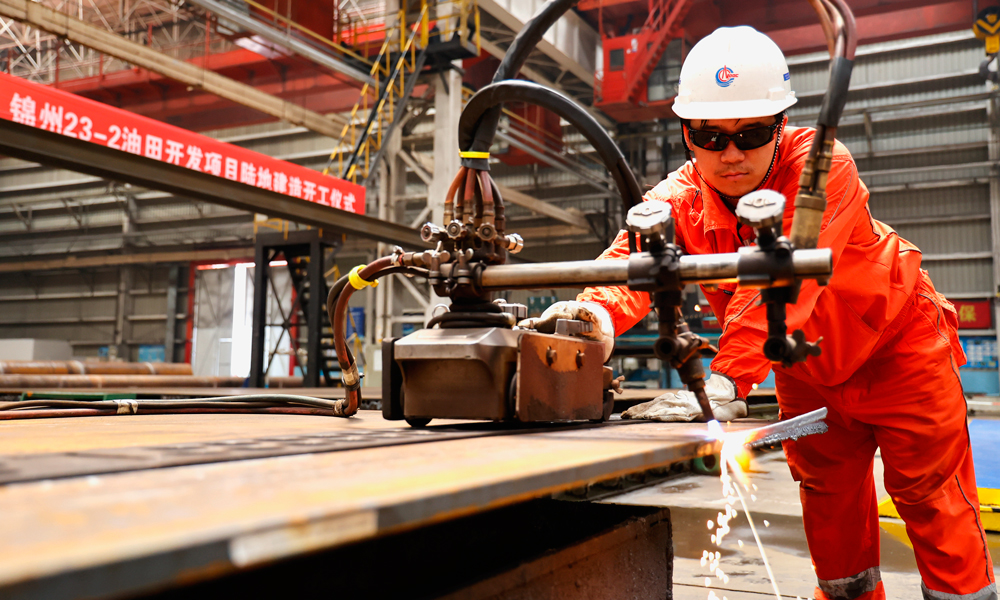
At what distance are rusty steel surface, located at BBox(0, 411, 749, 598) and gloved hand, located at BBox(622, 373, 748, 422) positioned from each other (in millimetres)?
500

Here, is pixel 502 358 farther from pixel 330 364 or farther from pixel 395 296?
pixel 395 296

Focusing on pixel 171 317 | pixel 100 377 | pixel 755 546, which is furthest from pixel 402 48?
pixel 171 317

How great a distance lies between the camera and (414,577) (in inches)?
49.5

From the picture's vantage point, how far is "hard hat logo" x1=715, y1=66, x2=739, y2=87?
4.89 ft

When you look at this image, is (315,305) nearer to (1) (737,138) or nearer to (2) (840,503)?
(2) (840,503)

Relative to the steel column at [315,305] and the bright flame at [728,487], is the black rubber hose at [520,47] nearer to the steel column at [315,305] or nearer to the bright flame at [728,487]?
the bright flame at [728,487]

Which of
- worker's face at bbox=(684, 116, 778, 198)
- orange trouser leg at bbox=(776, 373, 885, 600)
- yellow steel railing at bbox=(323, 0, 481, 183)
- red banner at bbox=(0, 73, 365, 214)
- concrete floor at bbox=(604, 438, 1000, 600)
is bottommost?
concrete floor at bbox=(604, 438, 1000, 600)

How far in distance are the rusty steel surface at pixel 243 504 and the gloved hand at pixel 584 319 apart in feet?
1.80

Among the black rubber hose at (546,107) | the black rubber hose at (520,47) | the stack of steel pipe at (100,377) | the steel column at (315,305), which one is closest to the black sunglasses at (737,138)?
the black rubber hose at (546,107)

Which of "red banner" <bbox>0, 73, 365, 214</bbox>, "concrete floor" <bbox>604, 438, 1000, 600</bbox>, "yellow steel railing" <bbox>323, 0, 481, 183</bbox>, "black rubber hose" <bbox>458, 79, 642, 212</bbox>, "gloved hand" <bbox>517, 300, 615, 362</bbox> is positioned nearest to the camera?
"black rubber hose" <bbox>458, 79, 642, 212</bbox>

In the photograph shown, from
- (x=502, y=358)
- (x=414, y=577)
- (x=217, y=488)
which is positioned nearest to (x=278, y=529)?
(x=217, y=488)

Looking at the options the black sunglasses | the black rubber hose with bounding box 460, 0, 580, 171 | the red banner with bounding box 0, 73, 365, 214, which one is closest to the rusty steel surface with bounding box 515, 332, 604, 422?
the black rubber hose with bounding box 460, 0, 580, 171

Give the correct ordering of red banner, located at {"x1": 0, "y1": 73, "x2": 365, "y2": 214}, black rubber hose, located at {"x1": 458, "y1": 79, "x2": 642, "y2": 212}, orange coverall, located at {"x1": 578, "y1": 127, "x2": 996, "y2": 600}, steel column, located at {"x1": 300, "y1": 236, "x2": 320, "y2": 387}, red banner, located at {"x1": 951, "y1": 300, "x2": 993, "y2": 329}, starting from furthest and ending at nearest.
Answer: red banner, located at {"x1": 951, "y1": 300, "x2": 993, "y2": 329} → steel column, located at {"x1": 300, "y1": 236, "x2": 320, "y2": 387} → red banner, located at {"x1": 0, "y1": 73, "x2": 365, "y2": 214} → orange coverall, located at {"x1": 578, "y1": 127, "x2": 996, "y2": 600} → black rubber hose, located at {"x1": 458, "y1": 79, "x2": 642, "y2": 212}

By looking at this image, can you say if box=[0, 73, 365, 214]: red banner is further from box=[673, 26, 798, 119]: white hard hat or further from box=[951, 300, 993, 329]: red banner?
box=[951, 300, 993, 329]: red banner
